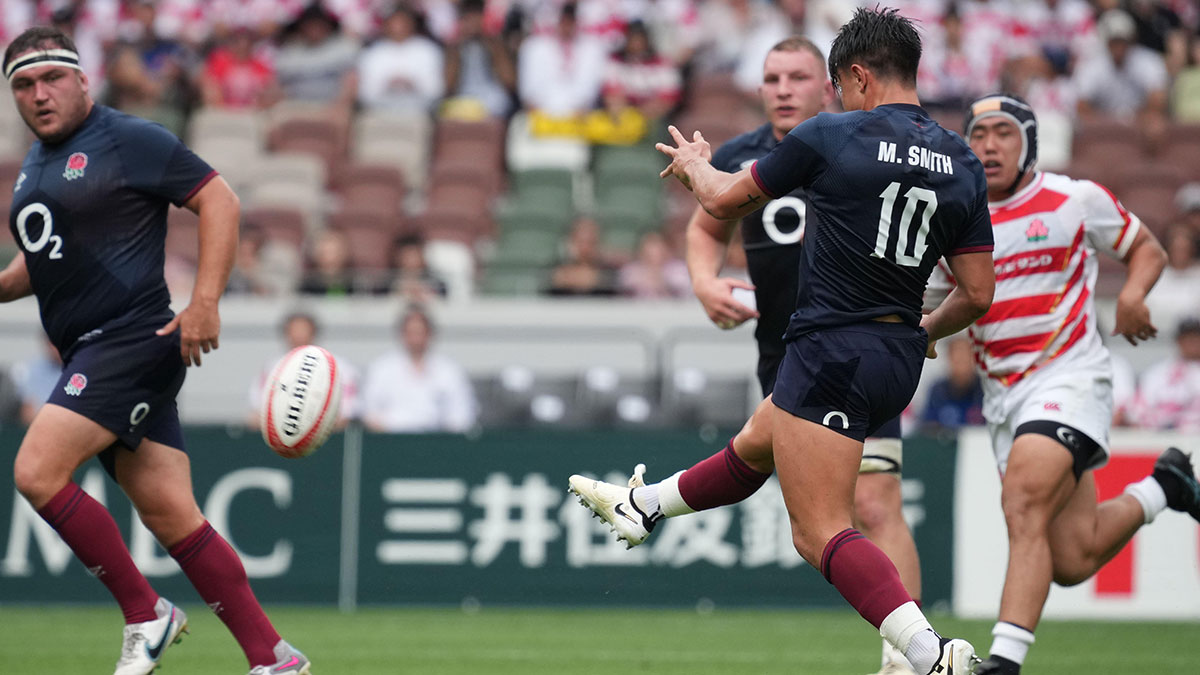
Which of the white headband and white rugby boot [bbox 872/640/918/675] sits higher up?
the white headband

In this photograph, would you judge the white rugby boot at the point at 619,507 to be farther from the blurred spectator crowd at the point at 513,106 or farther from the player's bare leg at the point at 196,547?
the blurred spectator crowd at the point at 513,106

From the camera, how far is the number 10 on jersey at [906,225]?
5.40 meters

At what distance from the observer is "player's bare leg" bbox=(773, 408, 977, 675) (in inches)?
212

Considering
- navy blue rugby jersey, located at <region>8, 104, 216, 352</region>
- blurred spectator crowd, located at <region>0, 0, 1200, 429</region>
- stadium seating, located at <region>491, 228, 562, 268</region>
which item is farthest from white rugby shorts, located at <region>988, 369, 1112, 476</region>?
stadium seating, located at <region>491, 228, 562, 268</region>

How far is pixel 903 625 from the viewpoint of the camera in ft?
17.4

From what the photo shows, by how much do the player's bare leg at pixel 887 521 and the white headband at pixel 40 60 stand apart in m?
3.94

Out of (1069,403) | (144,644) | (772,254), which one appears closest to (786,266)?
(772,254)

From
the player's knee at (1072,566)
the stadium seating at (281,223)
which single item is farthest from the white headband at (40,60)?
the stadium seating at (281,223)

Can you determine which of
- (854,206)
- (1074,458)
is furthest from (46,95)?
(1074,458)

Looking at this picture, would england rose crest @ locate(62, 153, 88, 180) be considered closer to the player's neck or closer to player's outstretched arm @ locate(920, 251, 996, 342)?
the player's neck

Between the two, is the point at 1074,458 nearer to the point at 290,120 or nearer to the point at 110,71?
the point at 290,120

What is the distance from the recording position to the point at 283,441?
21.1 ft

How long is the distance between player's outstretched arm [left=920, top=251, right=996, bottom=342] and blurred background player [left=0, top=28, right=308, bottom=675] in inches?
114

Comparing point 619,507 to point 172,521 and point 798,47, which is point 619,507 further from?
point 798,47
